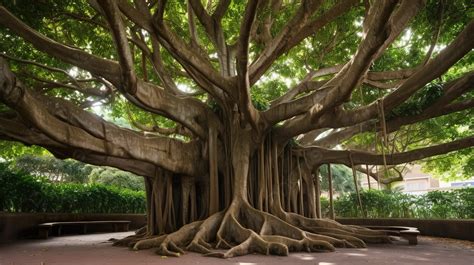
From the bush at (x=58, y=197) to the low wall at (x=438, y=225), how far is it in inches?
322

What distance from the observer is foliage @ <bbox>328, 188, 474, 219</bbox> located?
912 cm

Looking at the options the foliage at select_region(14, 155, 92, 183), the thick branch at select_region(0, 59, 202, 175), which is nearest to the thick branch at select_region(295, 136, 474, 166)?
the thick branch at select_region(0, 59, 202, 175)

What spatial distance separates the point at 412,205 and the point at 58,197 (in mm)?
10200

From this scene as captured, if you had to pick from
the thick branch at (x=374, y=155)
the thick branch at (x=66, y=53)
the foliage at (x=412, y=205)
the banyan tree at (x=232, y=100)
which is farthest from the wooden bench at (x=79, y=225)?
the foliage at (x=412, y=205)

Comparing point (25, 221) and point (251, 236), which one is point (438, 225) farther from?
point (25, 221)

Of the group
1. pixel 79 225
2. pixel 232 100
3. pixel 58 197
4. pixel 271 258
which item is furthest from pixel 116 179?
pixel 271 258

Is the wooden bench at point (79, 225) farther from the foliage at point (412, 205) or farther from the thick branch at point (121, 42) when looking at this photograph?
the foliage at point (412, 205)

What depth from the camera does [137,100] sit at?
18.8 feet

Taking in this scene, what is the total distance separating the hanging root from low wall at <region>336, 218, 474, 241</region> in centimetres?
212

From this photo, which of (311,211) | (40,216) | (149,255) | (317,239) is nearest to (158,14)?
(149,255)

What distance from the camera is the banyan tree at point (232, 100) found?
197 inches

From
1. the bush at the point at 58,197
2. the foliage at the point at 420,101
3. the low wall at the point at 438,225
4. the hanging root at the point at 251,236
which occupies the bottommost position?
the low wall at the point at 438,225

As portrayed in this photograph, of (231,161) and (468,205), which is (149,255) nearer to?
(231,161)

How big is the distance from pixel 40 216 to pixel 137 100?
19.1 feet
